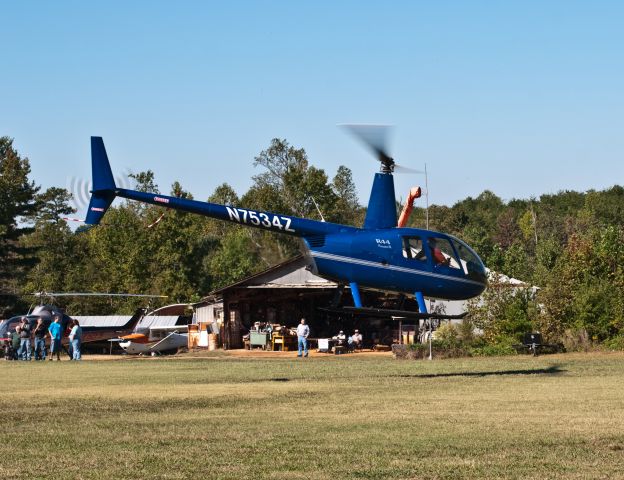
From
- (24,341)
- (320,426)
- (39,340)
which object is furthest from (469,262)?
(24,341)

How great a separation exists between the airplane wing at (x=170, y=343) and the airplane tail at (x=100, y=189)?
24.0 m

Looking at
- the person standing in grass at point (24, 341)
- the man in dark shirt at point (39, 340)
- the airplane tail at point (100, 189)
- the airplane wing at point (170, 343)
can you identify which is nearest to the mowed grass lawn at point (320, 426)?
the airplane tail at point (100, 189)

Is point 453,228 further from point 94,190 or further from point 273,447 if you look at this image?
point 273,447

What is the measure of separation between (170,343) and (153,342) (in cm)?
112

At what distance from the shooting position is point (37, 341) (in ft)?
139

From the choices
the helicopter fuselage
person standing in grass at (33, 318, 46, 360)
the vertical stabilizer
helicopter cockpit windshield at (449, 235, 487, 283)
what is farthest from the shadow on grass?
person standing in grass at (33, 318, 46, 360)

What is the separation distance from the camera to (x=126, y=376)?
1090 inches

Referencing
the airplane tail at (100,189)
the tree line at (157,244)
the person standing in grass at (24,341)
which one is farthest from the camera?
the tree line at (157,244)

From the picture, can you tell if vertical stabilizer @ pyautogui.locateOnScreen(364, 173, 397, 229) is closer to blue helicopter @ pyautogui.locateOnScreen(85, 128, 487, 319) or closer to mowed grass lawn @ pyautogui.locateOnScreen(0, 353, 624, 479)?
blue helicopter @ pyautogui.locateOnScreen(85, 128, 487, 319)

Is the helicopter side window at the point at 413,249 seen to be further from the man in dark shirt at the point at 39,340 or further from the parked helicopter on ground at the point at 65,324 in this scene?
the parked helicopter on ground at the point at 65,324

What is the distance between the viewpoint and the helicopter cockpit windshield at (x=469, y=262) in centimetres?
2550

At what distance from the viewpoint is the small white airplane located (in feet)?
160

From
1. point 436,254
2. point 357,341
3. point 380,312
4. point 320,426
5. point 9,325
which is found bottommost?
point 320,426

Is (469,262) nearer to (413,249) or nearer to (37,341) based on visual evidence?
(413,249)
